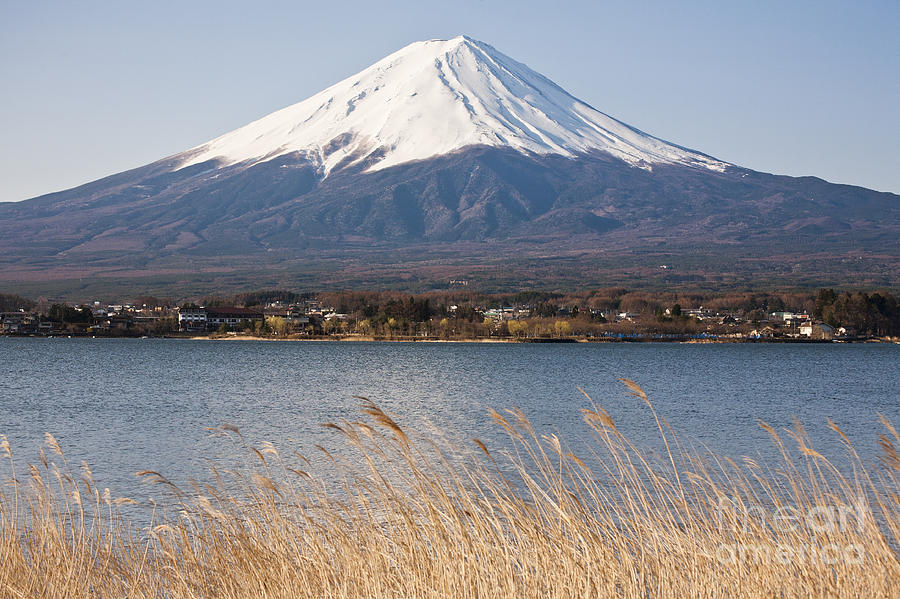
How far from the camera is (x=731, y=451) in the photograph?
71.6ft

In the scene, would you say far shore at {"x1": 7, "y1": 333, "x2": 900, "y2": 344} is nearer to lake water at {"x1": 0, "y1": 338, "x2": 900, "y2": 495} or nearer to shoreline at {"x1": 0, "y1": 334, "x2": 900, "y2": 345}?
shoreline at {"x1": 0, "y1": 334, "x2": 900, "y2": 345}

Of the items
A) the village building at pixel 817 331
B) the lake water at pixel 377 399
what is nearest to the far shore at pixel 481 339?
the village building at pixel 817 331

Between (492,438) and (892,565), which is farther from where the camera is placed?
(492,438)

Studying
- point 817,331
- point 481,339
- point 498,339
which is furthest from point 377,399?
point 817,331

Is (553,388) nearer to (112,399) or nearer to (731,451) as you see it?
(112,399)

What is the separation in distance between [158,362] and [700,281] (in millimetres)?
130772

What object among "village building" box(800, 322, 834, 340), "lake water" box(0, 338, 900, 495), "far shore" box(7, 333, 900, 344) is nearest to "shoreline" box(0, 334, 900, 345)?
"far shore" box(7, 333, 900, 344)

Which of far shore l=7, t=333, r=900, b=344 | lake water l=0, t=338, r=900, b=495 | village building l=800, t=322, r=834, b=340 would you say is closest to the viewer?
lake water l=0, t=338, r=900, b=495

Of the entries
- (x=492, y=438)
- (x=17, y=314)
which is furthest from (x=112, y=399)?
(x=17, y=314)

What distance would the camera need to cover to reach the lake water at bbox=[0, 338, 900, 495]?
22984 mm

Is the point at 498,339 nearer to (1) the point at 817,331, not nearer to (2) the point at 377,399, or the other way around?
(1) the point at 817,331

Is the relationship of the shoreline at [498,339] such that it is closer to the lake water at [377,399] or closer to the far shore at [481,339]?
the far shore at [481,339]

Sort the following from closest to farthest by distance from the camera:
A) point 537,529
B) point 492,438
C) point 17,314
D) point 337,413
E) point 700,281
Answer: point 537,529
point 492,438
point 337,413
point 17,314
point 700,281

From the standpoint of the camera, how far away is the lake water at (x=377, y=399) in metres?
23.0
